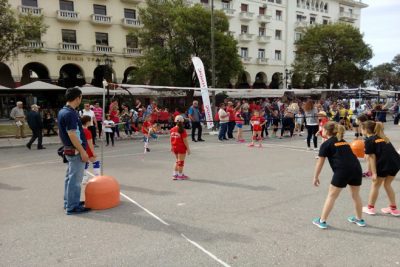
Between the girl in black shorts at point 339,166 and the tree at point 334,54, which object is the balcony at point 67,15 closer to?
the tree at point 334,54

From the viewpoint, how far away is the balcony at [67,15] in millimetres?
31720

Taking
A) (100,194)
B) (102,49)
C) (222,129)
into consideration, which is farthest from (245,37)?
(100,194)

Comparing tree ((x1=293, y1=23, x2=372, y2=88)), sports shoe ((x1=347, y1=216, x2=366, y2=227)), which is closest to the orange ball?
sports shoe ((x1=347, y1=216, x2=366, y2=227))

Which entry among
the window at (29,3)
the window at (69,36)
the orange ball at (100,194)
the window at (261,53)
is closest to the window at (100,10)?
the window at (69,36)

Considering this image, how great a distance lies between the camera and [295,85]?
47.9 meters

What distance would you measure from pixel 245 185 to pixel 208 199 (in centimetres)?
123

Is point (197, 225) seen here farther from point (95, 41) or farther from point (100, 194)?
point (95, 41)

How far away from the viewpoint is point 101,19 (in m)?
34.2

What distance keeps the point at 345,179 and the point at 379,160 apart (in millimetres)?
970

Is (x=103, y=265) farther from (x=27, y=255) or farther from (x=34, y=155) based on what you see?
(x=34, y=155)

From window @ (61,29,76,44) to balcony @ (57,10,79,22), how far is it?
1.22m

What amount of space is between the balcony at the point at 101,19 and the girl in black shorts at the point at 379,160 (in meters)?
33.4

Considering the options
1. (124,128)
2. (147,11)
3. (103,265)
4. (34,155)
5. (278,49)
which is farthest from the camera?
(278,49)

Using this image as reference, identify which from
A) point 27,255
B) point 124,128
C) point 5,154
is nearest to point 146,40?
point 124,128
